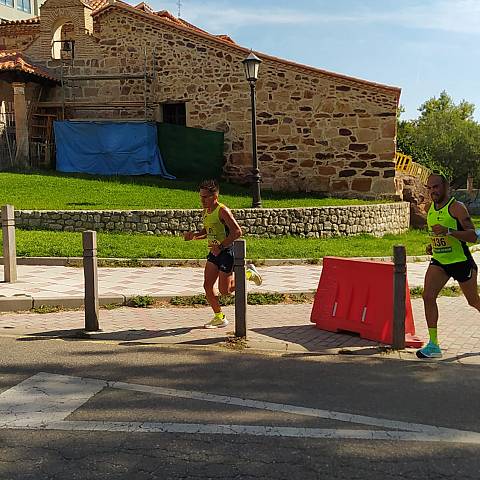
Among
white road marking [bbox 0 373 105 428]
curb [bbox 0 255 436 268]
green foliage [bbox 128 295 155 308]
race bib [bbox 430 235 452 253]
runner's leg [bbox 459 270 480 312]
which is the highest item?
race bib [bbox 430 235 452 253]

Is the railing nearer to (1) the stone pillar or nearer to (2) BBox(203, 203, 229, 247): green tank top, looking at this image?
(1) the stone pillar

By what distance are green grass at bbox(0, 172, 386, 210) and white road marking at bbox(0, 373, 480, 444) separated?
10.1 m

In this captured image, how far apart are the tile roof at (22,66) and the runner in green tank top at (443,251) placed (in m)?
18.7

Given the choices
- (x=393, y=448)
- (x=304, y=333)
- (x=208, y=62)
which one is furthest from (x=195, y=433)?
(x=208, y=62)

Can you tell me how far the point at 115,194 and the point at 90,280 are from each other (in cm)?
1048

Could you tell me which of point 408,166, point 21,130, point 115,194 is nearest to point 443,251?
point 115,194

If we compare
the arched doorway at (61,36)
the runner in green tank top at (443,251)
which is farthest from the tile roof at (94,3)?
the runner in green tank top at (443,251)

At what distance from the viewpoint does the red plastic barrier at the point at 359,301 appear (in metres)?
6.34

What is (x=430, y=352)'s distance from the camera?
571 cm

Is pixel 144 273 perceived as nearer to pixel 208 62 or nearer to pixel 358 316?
pixel 358 316

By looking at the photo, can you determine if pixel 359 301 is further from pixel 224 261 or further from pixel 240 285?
pixel 224 261

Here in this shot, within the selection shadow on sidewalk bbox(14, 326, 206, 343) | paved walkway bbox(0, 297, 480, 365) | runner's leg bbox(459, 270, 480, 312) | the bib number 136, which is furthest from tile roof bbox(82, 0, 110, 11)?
runner's leg bbox(459, 270, 480, 312)

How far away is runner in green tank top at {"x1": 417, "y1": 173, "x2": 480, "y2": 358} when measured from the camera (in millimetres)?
5633

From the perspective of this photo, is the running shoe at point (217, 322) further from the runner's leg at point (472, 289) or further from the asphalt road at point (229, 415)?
the runner's leg at point (472, 289)
